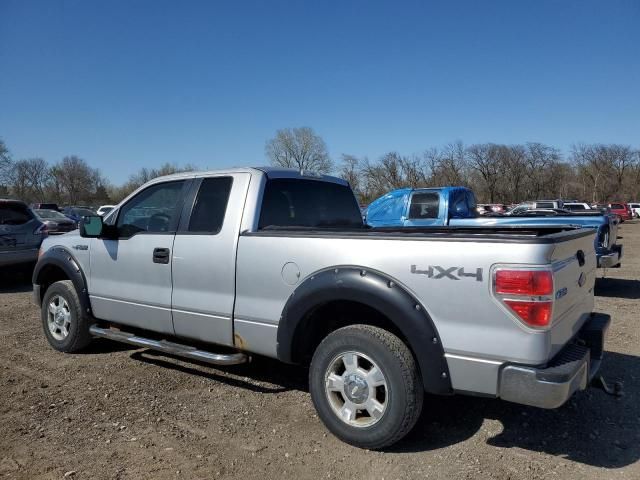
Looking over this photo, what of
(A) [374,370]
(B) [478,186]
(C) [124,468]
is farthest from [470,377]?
(B) [478,186]

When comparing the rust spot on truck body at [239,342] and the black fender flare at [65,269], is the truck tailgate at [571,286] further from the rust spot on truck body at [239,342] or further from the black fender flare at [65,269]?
the black fender flare at [65,269]

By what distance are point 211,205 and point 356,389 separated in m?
1.97

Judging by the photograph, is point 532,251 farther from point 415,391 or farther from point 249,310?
point 249,310

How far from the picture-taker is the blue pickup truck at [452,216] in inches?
338

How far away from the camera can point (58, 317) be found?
5594mm

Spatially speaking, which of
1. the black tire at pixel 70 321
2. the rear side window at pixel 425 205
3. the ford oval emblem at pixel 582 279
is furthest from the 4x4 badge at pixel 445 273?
the rear side window at pixel 425 205

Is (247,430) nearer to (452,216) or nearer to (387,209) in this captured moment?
(452,216)

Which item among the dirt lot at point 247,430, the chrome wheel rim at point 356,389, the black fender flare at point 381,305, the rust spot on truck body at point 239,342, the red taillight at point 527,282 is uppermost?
the red taillight at point 527,282

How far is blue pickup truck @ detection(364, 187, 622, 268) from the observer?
8.59 meters

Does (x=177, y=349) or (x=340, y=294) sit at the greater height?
(x=340, y=294)

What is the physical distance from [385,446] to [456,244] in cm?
138

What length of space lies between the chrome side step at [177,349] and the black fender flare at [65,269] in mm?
332

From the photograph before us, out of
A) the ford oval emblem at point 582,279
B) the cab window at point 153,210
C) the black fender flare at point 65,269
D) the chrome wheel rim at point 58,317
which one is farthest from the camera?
the chrome wheel rim at point 58,317

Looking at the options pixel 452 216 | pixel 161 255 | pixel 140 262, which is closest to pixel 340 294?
pixel 161 255
